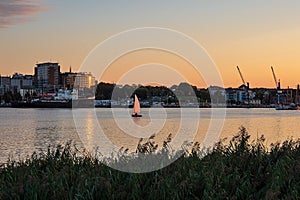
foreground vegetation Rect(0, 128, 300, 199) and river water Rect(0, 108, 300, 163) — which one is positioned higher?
foreground vegetation Rect(0, 128, 300, 199)

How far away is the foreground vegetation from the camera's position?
7938mm

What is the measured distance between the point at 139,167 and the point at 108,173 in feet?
2.33

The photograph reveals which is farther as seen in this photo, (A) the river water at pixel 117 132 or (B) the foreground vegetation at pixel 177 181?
(A) the river water at pixel 117 132

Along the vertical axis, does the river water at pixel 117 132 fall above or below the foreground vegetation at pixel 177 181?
below

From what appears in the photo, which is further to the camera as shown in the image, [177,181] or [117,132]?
[117,132]

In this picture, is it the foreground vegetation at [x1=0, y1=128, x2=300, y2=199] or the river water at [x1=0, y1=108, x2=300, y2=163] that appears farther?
the river water at [x1=0, y1=108, x2=300, y2=163]

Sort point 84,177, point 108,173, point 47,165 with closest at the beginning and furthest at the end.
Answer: point 84,177 < point 108,173 < point 47,165

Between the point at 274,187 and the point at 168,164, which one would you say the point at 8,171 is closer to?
the point at 168,164

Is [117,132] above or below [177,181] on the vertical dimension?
below

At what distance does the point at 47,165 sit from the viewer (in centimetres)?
1128

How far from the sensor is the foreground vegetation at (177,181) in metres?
7.94

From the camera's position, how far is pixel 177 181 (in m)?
8.85

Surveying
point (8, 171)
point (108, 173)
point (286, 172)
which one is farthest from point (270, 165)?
point (8, 171)

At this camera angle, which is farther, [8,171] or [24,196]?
[8,171]
